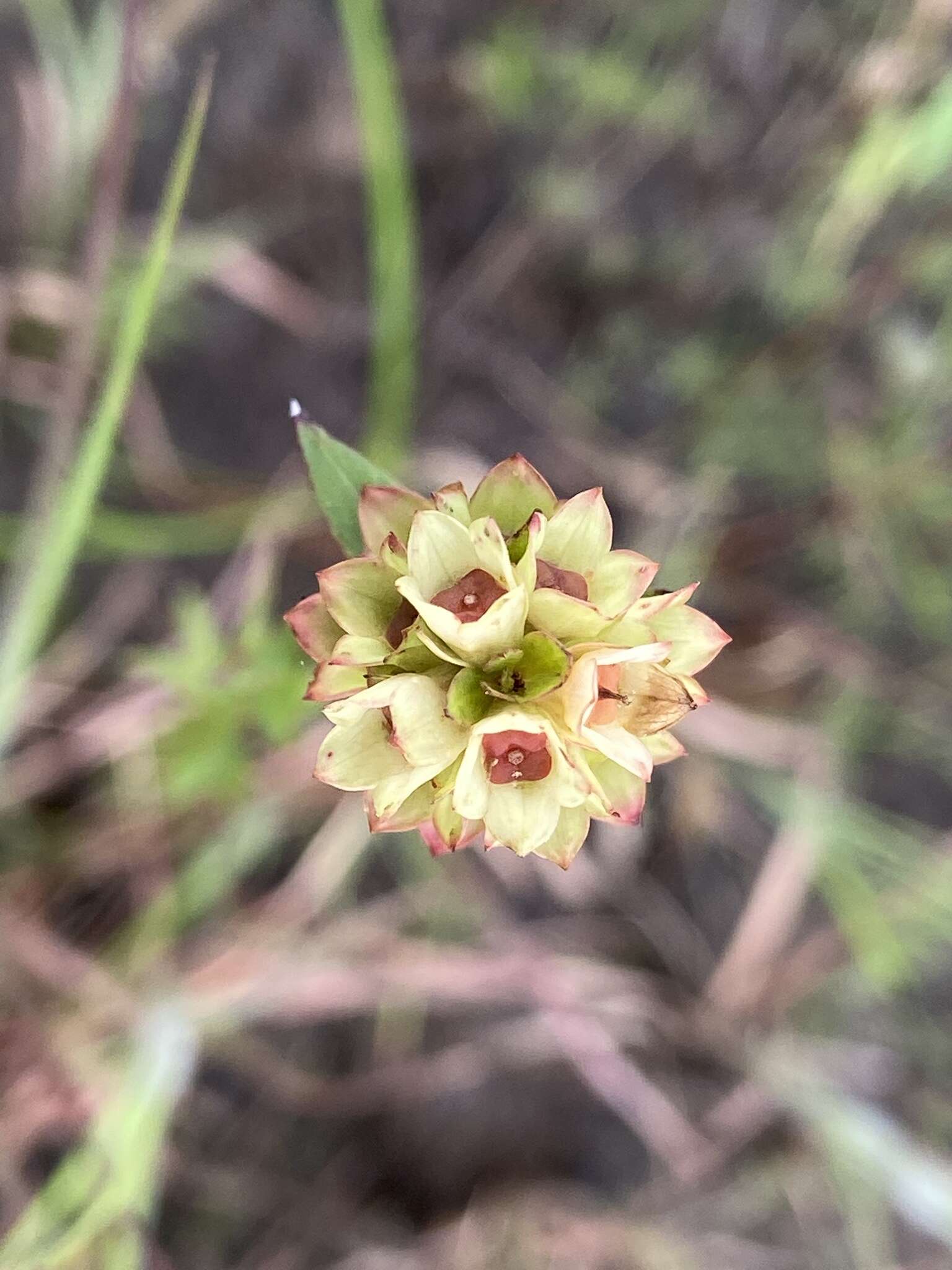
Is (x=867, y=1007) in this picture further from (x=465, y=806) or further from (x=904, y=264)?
(x=465, y=806)

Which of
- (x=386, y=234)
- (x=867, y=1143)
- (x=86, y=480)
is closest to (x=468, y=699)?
(x=86, y=480)

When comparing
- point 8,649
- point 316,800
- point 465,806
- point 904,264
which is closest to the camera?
point 465,806

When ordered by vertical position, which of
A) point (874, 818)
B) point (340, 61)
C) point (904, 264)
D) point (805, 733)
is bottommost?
point (874, 818)

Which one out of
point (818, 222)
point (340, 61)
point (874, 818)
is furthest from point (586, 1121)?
point (340, 61)

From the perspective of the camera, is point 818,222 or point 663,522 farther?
point 663,522

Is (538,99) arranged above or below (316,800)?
above

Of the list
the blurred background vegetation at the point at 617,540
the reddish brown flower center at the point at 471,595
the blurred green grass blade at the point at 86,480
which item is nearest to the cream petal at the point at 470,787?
the reddish brown flower center at the point at 471,595

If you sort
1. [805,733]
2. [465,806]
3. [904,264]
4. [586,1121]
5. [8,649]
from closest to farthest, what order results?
1. [465,806]
2. [8,649]
3. [904,264]
4. [805,733]
5. [586,1121]
